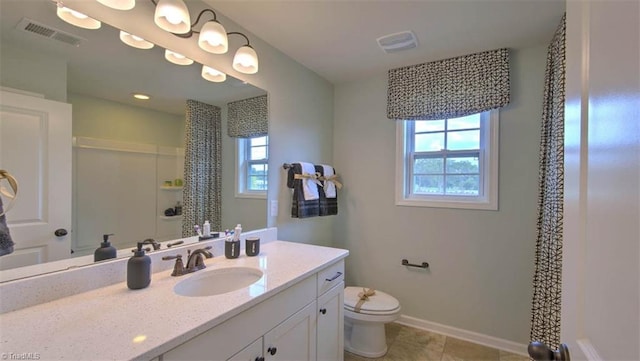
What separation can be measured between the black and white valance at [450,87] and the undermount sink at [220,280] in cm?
184

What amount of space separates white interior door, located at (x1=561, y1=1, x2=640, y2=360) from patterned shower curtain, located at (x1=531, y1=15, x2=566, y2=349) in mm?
1020

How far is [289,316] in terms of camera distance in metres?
1.30

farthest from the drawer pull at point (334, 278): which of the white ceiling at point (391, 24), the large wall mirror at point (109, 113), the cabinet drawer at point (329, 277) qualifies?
the white ceiling at point (391, 24)

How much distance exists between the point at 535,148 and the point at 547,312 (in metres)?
1.12

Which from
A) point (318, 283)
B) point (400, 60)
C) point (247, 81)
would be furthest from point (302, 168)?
point (400, 60)

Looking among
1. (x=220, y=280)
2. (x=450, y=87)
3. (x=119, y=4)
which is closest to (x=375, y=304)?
(x=220, y=280)

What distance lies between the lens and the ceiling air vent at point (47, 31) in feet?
3.39

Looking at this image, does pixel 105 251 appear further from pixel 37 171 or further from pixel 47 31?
pixel 47 31

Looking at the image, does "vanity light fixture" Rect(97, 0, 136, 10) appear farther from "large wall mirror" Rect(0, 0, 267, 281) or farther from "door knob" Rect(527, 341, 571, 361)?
"door knob" Rect(527, 341, 571, 361)

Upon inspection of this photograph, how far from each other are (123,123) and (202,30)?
2.04 ft

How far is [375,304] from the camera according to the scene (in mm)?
2102

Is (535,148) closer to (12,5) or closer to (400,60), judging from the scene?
(400,60)

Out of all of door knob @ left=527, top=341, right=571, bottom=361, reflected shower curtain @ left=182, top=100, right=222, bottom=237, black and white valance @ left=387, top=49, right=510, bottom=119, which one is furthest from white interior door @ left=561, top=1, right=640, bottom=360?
reflected shower curtain @ left=182, top=100, right=222, bottom=237

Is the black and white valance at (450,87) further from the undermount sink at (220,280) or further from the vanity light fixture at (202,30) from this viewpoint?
the undermount sink at (220,280)
